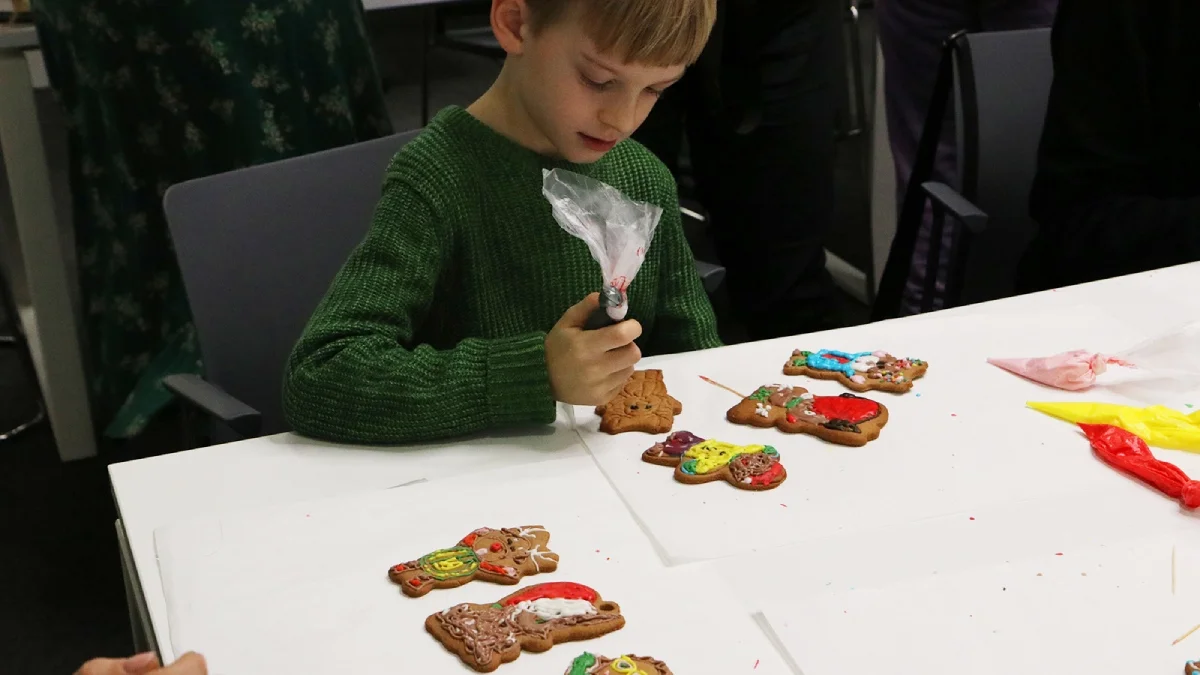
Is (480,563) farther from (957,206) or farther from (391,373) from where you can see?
(957,206)

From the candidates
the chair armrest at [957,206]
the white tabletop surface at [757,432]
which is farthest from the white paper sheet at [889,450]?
the chair armrest at [957,206]

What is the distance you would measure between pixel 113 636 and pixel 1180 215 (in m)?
1.87

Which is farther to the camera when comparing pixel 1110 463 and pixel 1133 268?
pixel 1133 268

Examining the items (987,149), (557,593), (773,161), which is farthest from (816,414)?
(773,161)

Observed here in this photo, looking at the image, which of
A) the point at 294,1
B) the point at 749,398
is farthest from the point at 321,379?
the point at 294,1

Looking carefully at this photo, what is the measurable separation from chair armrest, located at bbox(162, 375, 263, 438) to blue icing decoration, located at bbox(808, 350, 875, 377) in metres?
0.61

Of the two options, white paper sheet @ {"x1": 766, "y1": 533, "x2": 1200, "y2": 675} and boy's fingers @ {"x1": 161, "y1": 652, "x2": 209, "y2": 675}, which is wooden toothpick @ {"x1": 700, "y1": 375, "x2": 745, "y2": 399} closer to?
white paper sheet @ {"x1": 766, "y1": 533, "x2": 1200, "y2": 675}

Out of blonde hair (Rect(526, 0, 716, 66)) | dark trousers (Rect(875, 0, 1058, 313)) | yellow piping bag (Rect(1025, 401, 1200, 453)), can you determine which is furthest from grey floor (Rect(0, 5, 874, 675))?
yellow piping bag (Rect(1025, 401, 1200, 453))

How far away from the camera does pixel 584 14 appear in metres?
1.12

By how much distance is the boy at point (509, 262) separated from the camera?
1122 mm

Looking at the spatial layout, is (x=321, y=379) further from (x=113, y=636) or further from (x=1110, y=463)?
(x=113, y=636)

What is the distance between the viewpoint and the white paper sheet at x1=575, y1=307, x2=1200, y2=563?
0.99 metres

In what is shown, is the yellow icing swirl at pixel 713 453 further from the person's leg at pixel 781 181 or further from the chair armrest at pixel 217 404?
the person's leg at pixel 781 181

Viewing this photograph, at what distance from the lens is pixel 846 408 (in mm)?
1145
